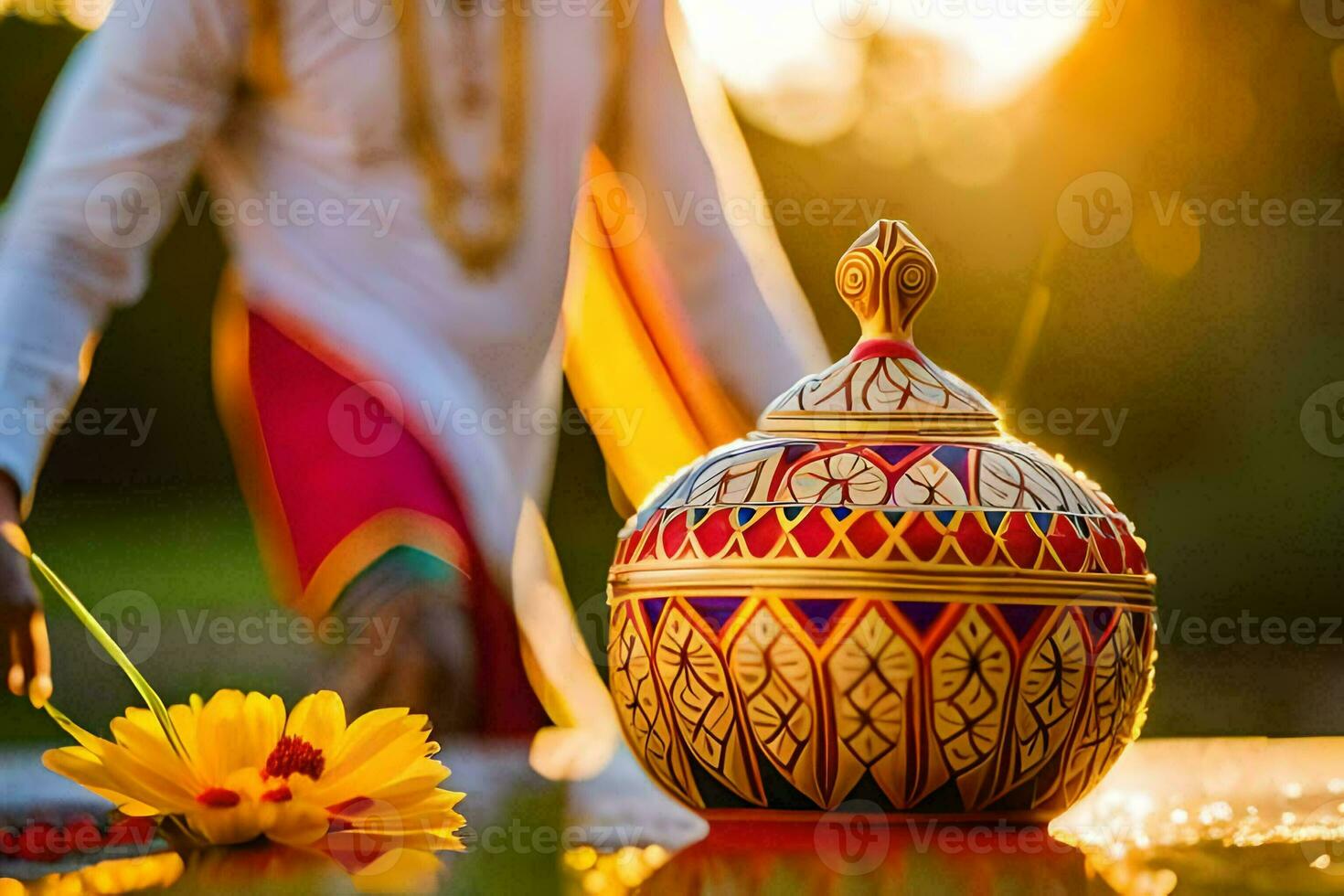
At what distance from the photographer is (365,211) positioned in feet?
6.19

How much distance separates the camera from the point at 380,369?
6.03 feet

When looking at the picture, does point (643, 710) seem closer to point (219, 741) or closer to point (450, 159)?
point (219, 741)

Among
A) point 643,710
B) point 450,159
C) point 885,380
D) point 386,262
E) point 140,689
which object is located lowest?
point 140,689

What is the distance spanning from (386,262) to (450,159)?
127mm

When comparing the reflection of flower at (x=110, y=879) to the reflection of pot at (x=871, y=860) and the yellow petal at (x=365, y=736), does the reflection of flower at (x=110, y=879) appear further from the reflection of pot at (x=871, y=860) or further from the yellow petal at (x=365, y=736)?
the reflection of pot at (x=871, y=860)

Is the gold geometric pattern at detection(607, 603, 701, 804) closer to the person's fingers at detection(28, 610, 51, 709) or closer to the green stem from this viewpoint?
the green stem

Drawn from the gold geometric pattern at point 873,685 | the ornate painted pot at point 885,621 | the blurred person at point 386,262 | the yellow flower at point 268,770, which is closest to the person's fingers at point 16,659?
the blurred person at point 386,262

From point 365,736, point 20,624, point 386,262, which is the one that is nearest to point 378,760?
point 365,736

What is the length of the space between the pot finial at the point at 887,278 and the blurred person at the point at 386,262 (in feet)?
1.61

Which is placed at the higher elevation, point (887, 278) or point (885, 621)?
point (887, 278)

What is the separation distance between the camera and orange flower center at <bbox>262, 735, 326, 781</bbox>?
40.0 inches

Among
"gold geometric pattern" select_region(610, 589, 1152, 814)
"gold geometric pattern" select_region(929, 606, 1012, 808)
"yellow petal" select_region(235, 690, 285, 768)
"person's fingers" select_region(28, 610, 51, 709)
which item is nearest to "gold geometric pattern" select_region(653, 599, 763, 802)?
"gold geometric pattern" select_region(610, 589, 1152, 814)

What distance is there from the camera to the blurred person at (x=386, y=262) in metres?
1.72

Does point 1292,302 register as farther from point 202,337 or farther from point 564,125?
point 564,125
